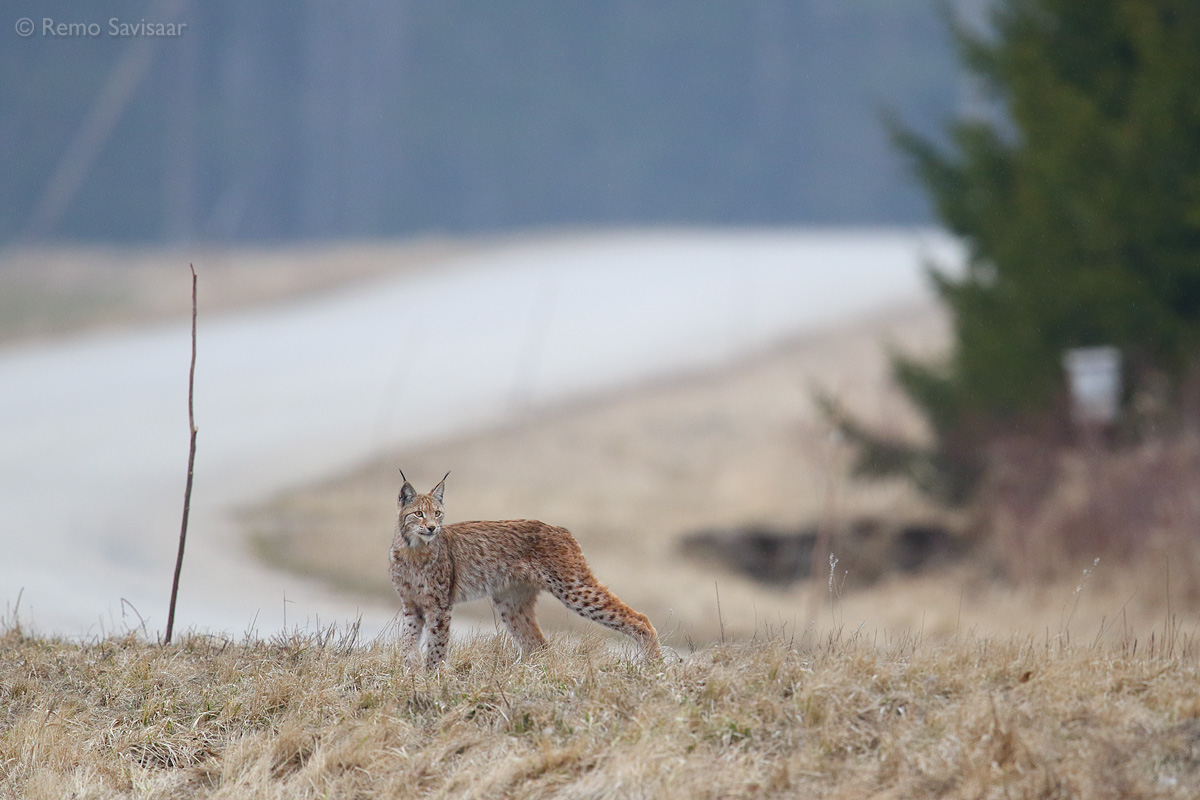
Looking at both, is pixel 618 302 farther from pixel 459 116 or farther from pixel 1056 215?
pixel 1056 215

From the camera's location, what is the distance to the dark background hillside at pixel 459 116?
4488 centimetres

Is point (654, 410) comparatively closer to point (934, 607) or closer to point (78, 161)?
point (934, 607)

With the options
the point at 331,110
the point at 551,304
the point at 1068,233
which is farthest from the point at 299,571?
the point at 331,110

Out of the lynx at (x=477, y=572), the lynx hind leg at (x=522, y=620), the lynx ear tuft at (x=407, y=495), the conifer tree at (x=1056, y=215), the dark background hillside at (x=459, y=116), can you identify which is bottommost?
the lynx hind leg at (x=522, y=620)

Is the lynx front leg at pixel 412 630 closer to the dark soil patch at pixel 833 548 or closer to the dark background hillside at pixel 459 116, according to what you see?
the dark soil patch at pixel 833 548

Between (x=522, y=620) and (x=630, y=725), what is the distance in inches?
44.7

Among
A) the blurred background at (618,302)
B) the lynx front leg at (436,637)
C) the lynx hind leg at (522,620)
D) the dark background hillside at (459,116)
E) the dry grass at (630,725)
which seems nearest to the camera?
the dry grass at (630,725)

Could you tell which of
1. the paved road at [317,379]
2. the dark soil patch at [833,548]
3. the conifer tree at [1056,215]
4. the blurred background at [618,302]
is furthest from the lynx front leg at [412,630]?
the dark soil patch at [833,548]

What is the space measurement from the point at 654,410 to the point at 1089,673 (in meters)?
22.7

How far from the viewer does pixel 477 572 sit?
6.20 metres

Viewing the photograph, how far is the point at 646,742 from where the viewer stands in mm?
5523

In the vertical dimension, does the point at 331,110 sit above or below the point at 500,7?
below

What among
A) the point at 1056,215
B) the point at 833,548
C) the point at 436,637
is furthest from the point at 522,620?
the point at 833,548

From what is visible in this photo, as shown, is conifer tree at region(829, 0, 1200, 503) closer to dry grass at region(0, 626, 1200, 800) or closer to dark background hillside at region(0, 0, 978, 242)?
dry grass at region(0, 626, 1200, 800)
